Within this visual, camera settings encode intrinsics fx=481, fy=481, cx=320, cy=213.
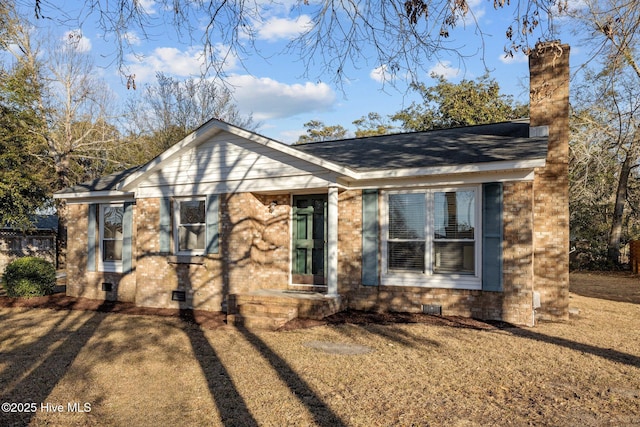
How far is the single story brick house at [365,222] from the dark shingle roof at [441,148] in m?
0.05

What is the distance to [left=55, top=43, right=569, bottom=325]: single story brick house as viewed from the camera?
871 centimetres

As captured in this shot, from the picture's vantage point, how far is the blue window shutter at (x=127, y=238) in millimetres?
12305

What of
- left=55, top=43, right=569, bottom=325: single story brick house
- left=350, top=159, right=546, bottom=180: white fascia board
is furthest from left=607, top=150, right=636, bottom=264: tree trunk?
left=350, top=159, right=546, bottom=180: white fascia board

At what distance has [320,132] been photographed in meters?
44.2

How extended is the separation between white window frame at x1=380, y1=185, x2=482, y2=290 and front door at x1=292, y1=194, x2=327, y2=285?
154 centimetres

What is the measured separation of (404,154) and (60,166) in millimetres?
19006

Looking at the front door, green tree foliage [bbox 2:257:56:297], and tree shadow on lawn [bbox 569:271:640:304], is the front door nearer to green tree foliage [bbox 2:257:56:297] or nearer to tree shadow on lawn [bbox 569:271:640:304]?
green tree foliage [bbox 2:257:56:297]

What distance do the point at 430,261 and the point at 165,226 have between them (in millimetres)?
6014

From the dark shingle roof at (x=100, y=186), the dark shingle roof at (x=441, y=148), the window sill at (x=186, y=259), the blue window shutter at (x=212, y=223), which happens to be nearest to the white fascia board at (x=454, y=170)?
the dark shingle roof at (x=441, y=148)

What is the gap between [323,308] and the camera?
909 cm

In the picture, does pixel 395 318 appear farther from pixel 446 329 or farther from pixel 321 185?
pixel 321 185

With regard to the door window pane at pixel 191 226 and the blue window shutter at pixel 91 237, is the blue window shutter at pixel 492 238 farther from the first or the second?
the blue window shutter at pixel 91 237

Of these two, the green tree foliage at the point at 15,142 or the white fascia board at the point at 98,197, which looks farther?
the green tree foliage at the point at 15,142

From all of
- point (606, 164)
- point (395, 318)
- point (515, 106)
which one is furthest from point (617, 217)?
point (395, 318)
